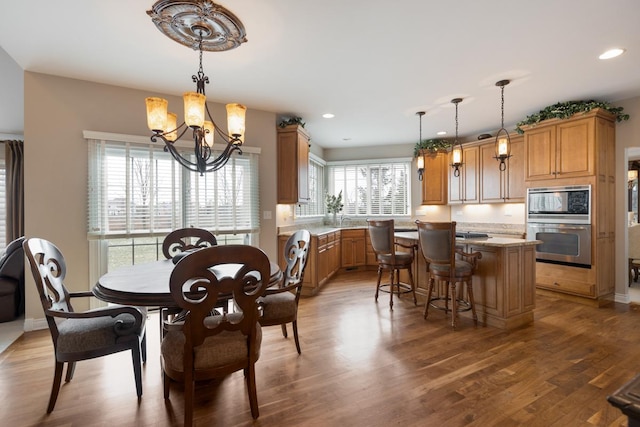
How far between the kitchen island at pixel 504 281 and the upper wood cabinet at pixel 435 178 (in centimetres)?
278

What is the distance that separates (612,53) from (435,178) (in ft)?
11.1

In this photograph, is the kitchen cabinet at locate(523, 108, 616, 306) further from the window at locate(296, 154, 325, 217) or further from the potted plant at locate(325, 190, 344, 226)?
the window at locate(296, 154, 325, 217)

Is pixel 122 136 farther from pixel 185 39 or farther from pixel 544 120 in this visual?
pixel 544 120

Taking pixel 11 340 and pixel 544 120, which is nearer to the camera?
pixel 11 340

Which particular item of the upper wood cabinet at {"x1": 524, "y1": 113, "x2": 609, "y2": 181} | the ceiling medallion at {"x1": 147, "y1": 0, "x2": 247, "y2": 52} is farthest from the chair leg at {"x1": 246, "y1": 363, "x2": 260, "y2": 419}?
the upper wood cabinet at {"x1": 524, "y1": 113, "x2": 609, "y2": 181}

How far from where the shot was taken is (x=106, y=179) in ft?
11.4

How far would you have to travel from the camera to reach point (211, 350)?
5.52ft

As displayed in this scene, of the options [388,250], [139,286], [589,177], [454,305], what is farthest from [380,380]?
[589,177]

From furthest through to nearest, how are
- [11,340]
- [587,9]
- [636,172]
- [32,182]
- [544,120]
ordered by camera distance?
[636,172] < [544,120] < [32,182] < [11,340] < [587,9]

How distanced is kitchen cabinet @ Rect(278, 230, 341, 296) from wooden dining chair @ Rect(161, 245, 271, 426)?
212cm

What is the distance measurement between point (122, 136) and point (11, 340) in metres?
2.26

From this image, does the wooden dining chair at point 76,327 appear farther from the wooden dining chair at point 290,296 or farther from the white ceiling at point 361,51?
the white ceiling at point 361,51

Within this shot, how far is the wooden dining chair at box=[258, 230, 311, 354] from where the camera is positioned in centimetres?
245

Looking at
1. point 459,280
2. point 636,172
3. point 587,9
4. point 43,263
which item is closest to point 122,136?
point 43,263
